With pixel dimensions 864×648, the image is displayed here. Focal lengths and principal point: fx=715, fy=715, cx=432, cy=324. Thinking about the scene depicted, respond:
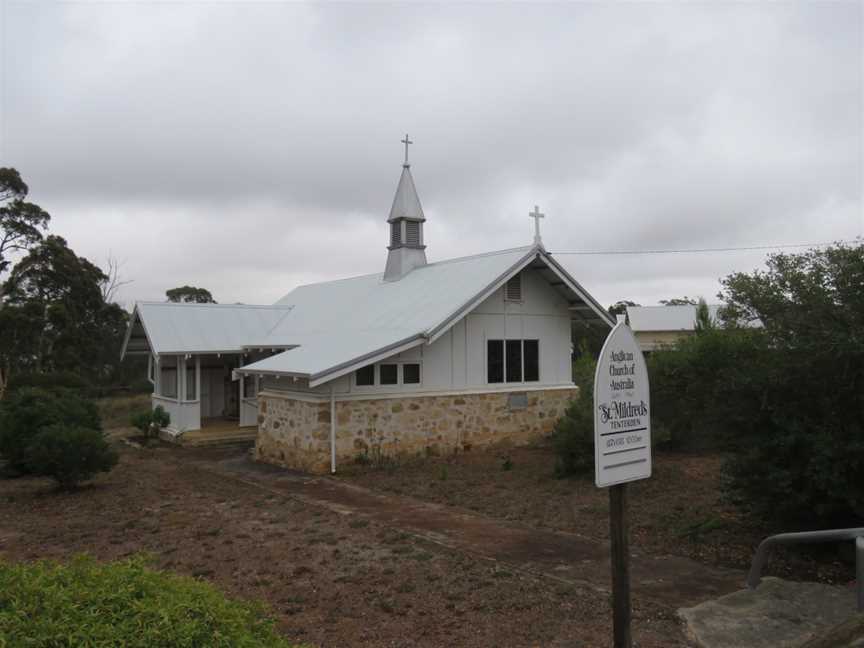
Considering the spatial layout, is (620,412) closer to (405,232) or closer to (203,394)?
(405,232)

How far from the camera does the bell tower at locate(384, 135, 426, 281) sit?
21.1 meters

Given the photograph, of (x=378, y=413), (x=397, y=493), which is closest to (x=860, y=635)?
(x=397, y=493)

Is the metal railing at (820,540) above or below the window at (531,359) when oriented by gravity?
below

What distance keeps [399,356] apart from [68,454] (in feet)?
21.8

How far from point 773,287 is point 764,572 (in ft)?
9.88

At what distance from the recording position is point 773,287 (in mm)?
7879

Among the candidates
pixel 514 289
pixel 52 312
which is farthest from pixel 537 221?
pixel 52 312

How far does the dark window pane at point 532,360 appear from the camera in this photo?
18.0 meters

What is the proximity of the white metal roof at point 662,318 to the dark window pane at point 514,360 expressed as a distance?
30899mm

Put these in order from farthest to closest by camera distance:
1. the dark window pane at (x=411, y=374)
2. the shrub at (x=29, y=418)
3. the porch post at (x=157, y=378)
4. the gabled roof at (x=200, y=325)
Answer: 1. the porch post at (x=157, y=378)
2. the gabled roof at (x=200, y=325)
3. the dark window pane at (x=411, y=374)
4. the shrub at (x=29, y=418)

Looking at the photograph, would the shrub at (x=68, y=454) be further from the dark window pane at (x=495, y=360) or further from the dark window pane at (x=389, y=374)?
the dark window pane at (x=495, y=360)

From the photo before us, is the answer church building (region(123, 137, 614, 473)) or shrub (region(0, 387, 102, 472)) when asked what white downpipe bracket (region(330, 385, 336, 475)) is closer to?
church building (region(123, 137, 614, 473))

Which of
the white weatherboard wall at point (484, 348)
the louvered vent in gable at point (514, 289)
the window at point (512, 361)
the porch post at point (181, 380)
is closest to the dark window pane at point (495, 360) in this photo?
the window at point (512, 361)

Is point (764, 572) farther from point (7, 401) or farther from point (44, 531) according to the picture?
point (7, 401)
